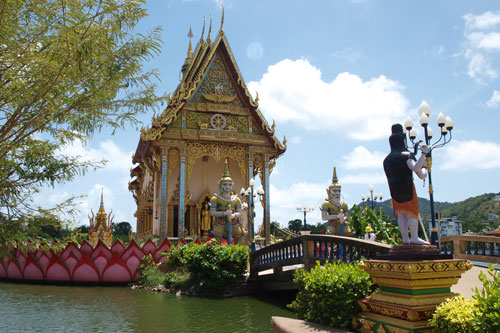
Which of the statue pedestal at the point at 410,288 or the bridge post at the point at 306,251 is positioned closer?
the statue pedestal at the point at 410,288

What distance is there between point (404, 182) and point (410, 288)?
1.22 m

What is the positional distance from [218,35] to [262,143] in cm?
548

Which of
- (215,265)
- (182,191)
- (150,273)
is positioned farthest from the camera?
(182,191)

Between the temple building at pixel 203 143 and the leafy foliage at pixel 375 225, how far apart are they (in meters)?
5.05

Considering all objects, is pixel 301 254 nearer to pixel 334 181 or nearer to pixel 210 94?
pixel 334 181

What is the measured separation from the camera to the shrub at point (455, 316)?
134 inches

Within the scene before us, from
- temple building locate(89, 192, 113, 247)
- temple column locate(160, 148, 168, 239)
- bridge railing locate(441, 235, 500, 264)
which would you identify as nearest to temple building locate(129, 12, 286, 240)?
temple column locate(160, 148, 168, 239)

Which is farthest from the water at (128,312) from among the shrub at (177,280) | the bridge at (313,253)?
the bridge at (313,253)

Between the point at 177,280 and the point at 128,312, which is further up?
the point at 177,280

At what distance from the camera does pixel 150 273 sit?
13.7 m

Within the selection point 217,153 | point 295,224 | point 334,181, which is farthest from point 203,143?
point 295,224

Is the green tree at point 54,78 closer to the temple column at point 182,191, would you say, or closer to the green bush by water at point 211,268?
the green bush by water at point 211,268

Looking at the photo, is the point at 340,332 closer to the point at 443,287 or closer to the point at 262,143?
the point at 443,287

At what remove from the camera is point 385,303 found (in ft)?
14.3
